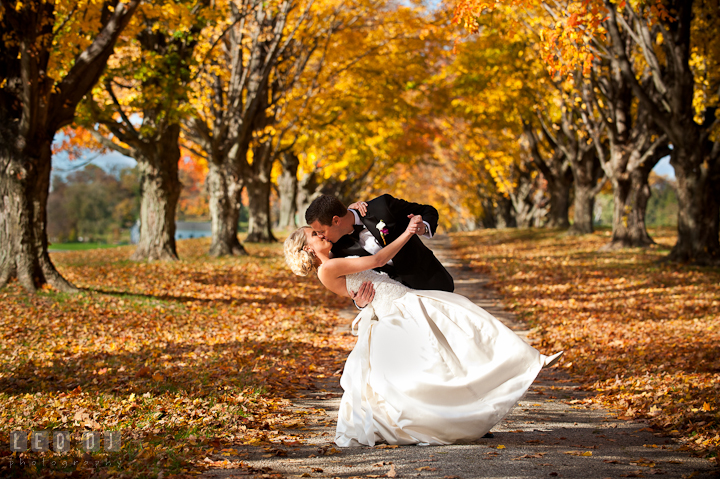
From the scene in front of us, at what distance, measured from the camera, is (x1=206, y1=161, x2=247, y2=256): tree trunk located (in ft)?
64.7

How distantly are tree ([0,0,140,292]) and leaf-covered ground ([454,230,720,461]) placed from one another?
888cm

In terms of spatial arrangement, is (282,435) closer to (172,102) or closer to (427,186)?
(172,102)

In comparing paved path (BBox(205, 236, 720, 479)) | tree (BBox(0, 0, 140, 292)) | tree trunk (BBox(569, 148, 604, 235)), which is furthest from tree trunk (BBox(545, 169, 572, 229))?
paved path (BBox(205, 236, 720, 479))

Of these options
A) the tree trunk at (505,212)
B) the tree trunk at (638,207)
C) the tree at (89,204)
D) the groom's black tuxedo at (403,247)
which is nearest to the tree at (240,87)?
the tree trunk at (638,207)

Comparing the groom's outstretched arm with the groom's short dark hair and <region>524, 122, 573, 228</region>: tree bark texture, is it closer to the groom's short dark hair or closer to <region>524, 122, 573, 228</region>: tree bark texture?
the groom's short dark hair

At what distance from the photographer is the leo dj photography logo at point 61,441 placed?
4.49 m

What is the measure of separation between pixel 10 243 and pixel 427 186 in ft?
163

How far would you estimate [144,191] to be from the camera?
1684cm

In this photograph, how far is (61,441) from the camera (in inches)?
183

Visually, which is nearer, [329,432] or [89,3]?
[329,432]

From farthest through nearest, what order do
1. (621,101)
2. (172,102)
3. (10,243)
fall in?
(621,101), (172,102), (10,243)

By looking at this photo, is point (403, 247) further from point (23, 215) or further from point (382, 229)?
point (23, 215)

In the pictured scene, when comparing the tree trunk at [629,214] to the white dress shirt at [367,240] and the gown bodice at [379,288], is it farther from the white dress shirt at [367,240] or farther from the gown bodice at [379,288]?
the white dress shirt at [367,240]

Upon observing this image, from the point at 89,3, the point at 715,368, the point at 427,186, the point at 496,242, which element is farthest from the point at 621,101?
the point at 427,186
